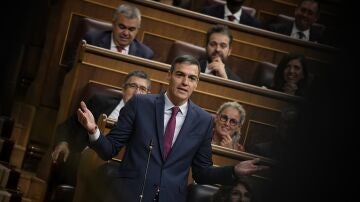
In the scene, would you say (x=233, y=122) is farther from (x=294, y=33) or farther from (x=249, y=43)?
(x=294, y=33)

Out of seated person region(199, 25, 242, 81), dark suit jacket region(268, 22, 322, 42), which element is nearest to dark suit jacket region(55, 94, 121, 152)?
seated person region(199, 25, 242, 81)

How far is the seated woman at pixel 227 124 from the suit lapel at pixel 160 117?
490mm

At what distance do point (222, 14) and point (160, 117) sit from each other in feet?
5.30

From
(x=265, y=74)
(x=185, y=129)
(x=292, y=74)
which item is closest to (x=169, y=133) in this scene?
(x=185, y=129)

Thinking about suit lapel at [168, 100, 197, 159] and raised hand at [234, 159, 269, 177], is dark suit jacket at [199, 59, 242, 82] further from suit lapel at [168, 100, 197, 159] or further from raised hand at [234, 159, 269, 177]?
raised hand at [234, 159, 269, 177]

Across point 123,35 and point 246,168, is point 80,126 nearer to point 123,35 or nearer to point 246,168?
point 123,35

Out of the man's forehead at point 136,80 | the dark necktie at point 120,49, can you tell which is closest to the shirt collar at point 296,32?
the dark necktie at point 120,49

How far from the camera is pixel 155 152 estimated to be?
144 cm

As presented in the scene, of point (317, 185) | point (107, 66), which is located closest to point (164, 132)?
point (107, 66)

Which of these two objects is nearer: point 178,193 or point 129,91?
point 178,193

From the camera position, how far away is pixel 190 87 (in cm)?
152

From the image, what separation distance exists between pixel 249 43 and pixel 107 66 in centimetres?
81

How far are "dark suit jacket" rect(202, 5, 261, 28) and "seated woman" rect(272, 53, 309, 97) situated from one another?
655 mm

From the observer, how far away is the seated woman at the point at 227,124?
1.97m
